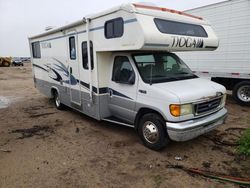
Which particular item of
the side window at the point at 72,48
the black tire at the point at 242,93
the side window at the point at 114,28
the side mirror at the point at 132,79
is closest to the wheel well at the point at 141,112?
the side mirror at the point at 132,79

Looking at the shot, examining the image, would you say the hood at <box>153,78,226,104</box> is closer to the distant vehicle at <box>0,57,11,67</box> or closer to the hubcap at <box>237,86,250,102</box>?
the hubcap at <box>237,86,250,102</box>

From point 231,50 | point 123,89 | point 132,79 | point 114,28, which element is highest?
point 114,28

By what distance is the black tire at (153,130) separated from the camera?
427 cm

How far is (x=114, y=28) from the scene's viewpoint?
4.60 meters

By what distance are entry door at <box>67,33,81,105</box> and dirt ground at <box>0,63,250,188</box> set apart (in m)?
0.85

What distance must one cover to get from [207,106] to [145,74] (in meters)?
1.46

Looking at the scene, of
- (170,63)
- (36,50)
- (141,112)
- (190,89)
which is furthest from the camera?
(36,50)

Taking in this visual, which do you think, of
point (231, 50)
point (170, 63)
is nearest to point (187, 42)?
point (170, 63)

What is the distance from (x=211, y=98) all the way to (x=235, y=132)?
183 centimetres

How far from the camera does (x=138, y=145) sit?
4.84 metres

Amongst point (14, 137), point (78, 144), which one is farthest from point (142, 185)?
point (14, 137)

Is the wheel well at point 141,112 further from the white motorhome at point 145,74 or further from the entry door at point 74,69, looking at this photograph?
the entry door at point 74,69

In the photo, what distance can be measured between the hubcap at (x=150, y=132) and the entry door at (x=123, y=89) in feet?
1.53

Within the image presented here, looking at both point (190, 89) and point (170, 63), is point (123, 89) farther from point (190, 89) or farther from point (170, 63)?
point (190, 89)
